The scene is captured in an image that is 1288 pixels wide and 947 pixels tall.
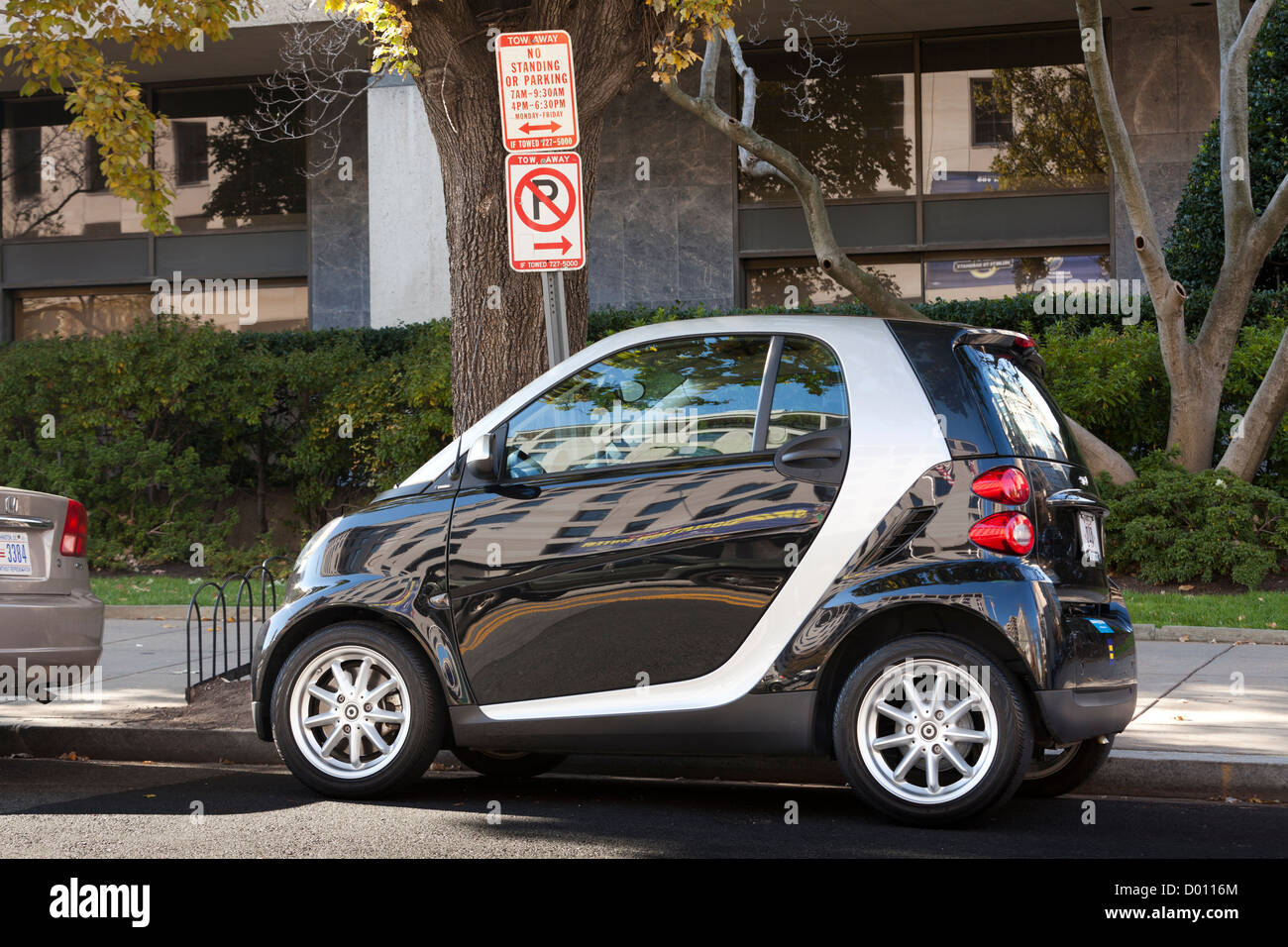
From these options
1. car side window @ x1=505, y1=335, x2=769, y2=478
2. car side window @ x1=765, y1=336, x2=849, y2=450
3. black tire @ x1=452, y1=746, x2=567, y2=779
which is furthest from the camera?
black tire @ x1=452, y1=746, x2=567, y2=779

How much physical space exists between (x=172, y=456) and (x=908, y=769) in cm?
1187

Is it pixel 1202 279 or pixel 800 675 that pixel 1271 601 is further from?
pixel 800 675

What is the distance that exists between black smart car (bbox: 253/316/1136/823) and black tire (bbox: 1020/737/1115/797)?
0.04ft

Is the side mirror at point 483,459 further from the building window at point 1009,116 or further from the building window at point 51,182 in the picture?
the building window at point 51,182

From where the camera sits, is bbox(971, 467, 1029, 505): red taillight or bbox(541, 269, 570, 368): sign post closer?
bbox(971, 467, 1029, 505): red taillight

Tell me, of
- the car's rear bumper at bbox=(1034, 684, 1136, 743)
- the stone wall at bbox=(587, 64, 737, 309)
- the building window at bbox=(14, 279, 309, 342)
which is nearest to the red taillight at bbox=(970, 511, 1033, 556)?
the car's rear bumper at bbox=(1034, 684, 1136, 743)

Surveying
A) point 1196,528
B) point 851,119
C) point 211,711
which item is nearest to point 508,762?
point 211,711

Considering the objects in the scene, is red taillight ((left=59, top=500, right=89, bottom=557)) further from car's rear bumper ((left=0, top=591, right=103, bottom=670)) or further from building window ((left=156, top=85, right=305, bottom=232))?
building window ((left=156, top=85, right=305, bottom=232))

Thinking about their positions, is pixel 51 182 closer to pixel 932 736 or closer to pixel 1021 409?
pixel 1021 409

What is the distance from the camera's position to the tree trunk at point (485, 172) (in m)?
8.10

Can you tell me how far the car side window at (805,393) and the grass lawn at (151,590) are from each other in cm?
781

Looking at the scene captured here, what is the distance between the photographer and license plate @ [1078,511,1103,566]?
210 inches

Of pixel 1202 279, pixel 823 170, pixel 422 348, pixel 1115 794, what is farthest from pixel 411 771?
pixel 823 170

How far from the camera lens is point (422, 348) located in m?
15.2
